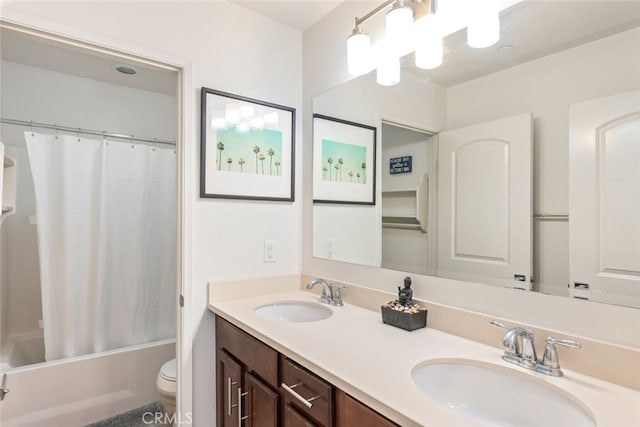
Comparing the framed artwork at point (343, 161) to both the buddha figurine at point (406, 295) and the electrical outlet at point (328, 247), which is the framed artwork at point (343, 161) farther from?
the buddha figurine at point (406, 295)

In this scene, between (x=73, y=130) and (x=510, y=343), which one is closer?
(x=510, y=343)

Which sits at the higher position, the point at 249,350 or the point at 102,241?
the point at 102,241

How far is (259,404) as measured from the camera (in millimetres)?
1285

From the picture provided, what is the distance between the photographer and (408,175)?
143 centimetres

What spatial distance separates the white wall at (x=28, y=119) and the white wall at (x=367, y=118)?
191cm

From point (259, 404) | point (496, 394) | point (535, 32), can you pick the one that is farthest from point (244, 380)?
point (535, 32)

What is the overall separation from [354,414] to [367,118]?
1.26 metres

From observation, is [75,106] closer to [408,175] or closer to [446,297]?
[408,175]

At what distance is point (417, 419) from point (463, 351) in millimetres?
435

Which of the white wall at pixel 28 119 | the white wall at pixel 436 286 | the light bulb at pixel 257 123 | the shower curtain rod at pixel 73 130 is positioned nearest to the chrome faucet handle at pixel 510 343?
the white wall at pixel 436 286

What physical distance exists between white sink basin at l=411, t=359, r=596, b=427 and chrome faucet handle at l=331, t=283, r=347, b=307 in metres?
0.67

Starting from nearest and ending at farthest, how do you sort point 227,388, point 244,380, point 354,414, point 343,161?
point 354,414 < point 244,380 < point 227,388 < point 343,161

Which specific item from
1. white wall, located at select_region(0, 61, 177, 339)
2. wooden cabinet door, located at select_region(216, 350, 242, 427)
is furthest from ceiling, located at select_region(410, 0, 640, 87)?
white wall, located at select_region(0, 61, 177, 339)

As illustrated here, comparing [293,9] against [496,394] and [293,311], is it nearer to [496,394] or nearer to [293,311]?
[293,311]
